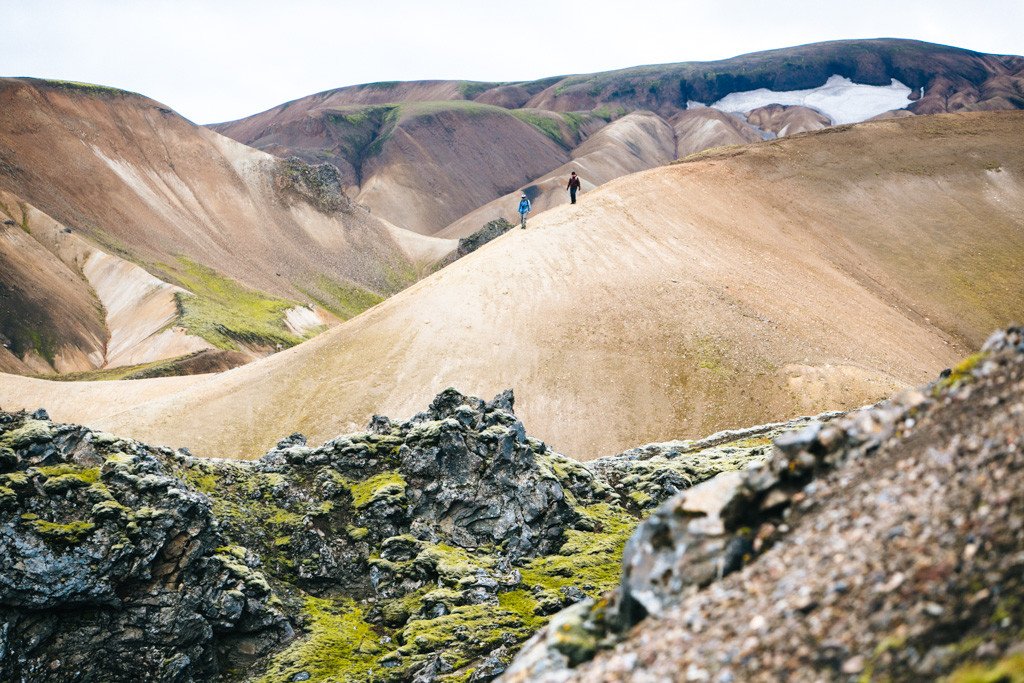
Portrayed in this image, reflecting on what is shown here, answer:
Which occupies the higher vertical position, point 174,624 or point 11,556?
point 11,556

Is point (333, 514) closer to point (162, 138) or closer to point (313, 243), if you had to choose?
point (313, 243)

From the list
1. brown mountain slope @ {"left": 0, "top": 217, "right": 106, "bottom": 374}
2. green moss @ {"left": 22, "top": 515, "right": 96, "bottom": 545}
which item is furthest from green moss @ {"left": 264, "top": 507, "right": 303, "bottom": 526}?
brown mountain slope @ {"left": 0, "top": 217, "right": 106, "bottom": 374}

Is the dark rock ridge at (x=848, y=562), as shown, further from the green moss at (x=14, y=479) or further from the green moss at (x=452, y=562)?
the green moss at (x=14, y=479)

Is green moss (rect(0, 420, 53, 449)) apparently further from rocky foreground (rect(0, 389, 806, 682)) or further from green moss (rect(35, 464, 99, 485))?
green moss (rect(35, 464, 99, 485))

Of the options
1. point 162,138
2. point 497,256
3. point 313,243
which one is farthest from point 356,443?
point 162,138

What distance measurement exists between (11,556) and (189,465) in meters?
7.53

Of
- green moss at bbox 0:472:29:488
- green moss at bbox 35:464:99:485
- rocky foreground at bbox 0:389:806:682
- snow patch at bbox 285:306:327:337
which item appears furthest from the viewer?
snow patch at bbox 285:306:327:337

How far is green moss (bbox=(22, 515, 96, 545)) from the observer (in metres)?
22.0

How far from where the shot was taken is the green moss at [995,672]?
25.9 feet

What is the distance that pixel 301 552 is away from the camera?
2669cm

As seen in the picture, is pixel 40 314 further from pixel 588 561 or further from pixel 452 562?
pixel 588 561

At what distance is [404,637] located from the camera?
77.2 ft

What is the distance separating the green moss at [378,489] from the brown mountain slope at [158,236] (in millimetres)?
73229

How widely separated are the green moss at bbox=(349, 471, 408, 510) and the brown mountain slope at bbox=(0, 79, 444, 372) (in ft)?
240
